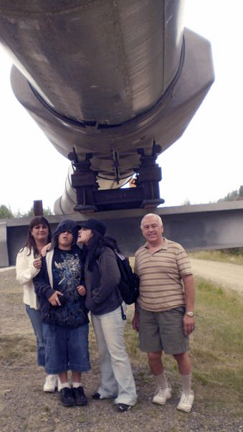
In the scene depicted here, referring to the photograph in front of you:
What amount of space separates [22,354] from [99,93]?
366 centimetres

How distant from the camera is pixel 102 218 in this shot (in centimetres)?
462

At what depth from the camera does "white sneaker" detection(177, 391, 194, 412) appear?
377 cm

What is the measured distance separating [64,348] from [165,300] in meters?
0.91

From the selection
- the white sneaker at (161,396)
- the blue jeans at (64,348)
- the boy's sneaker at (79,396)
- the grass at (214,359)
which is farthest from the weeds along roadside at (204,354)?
the blue jeans at (64,348)

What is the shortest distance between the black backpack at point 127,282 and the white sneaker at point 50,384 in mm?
1030

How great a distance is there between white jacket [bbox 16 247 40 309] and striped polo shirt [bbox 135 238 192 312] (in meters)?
0.91

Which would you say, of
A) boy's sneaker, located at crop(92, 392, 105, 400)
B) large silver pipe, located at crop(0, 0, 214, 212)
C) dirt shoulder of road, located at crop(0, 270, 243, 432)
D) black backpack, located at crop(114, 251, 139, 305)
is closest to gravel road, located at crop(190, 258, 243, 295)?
dirt shoulder of road, located at crop(0, 270, 243, 432)

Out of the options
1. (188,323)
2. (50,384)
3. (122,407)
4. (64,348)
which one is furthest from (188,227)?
(50,384)

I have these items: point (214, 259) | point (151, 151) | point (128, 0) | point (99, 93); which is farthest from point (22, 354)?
point (214, 259)

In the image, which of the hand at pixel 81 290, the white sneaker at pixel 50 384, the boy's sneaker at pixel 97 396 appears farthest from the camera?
the white sneaker at pixel 50 384

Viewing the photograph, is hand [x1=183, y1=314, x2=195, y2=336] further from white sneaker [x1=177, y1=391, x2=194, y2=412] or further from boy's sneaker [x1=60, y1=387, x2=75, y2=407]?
boy's sneaker [x1=60, y1=387, x2=75, y2=407]

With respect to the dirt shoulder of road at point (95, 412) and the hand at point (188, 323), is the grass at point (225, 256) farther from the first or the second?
the hand at point (188, 323)

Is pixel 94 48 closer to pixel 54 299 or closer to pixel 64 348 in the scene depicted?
pixel 54 299

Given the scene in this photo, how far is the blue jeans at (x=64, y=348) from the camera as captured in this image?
382cm
